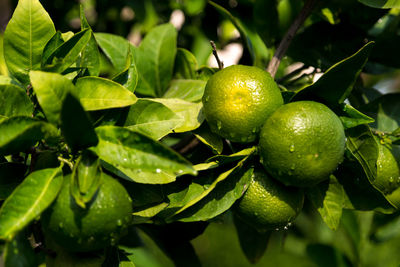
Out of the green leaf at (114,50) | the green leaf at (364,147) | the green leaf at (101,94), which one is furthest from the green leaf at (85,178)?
the green leaf at (364,147)

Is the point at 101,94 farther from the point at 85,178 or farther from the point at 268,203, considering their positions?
the point at 268,203

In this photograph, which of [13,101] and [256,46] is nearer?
[13,101]

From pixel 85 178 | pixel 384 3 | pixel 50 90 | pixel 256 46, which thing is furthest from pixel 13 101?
pixel 384 3

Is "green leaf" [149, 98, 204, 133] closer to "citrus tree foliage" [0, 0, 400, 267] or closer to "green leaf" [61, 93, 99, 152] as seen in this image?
"citrus tree foliage" [0, 0, 400, 267]

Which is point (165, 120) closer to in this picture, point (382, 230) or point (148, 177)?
point (148, 177)

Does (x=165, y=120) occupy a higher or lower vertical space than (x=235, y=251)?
higher

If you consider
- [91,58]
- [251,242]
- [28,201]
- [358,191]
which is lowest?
[251,242]

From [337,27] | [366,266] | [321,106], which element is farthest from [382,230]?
[321,106]
